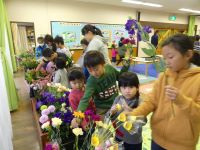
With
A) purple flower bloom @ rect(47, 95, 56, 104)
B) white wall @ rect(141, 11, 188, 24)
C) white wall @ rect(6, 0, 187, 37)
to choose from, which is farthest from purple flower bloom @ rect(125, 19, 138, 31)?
white wall @ rect(141, 11, 188, 24)

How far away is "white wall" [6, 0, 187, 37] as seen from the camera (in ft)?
19.0

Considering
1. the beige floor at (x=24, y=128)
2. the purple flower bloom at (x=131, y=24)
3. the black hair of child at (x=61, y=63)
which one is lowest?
the beige floor at (x=24, y=128)

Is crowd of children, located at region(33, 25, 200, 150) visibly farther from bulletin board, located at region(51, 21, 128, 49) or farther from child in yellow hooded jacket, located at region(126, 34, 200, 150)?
bulletin board, located at region(51, 21, 128, 49)

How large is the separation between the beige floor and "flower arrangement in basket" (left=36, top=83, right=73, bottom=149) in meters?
0.78

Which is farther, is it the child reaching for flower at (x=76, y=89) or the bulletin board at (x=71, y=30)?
the bulletin board at (x=71, y=30)

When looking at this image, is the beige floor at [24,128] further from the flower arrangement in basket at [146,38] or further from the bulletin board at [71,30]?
the bulletin board at [71,30]

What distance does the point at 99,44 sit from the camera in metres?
2.23

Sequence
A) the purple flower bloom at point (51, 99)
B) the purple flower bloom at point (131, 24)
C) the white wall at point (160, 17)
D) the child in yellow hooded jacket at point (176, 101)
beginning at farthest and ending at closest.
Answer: the white wall at point (160, 17)
the purple flower bloom at point (51, 99)
the purple flower bloom at point (131, 24)
the child in yellow hooded jacket at point (176, 101)

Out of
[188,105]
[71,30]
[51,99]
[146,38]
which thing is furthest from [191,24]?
[188,105]

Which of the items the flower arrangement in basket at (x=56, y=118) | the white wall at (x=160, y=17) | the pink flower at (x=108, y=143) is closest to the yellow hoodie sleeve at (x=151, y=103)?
the pink flower at (x=108, y=143)

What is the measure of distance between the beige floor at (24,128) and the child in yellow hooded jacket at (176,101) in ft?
5.34

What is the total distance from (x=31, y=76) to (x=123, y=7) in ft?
22.0

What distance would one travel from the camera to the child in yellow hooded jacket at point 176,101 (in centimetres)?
77

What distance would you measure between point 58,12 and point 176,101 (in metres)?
6.54
